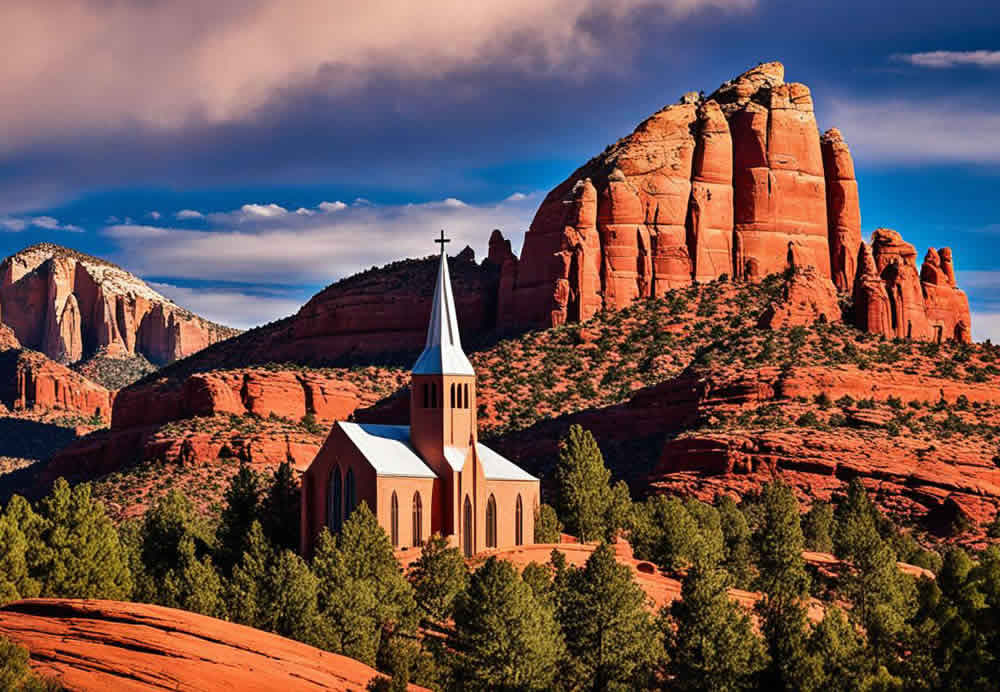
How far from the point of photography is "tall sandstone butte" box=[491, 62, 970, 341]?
15350cm

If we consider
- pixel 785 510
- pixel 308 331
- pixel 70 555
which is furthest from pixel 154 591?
pixel 308 331

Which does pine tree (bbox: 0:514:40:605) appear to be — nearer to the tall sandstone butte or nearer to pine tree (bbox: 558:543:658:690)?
pine tree (bbox: 558:543:658:690)

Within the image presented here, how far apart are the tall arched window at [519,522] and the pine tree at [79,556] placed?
2265cm

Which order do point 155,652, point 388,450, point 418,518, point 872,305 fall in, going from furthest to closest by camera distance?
point 872,305 → point 388,450 → point 418,518 → point 155,652

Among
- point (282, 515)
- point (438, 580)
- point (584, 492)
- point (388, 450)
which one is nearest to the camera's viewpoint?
point (438, 580)

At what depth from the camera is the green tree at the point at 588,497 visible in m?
96.6

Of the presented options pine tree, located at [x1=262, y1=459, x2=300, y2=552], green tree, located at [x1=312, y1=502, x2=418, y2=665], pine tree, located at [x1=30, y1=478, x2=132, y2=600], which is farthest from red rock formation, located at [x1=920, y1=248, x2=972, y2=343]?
pine tree, located at [x1=30, y1=478, x2=132, y2=600]

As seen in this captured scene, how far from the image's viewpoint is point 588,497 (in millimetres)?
97500

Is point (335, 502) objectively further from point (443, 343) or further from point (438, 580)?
point (438, 580)

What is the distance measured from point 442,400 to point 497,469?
614 cm

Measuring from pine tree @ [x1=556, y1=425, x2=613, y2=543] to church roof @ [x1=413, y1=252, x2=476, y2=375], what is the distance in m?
14.1

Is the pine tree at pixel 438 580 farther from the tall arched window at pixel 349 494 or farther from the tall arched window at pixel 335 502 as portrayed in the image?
the tall arched window at pixel 335 502

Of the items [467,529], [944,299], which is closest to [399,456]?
[467,529]

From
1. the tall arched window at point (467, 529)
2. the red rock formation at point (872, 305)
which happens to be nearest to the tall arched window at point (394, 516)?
the tall arched window at point (467, 529)
